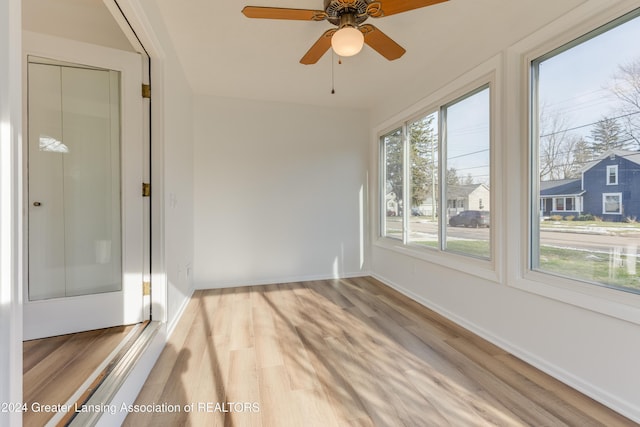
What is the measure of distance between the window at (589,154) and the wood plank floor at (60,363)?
298 cm

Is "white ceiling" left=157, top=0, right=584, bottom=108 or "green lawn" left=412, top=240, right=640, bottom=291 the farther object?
"white ceiling" left=157, top=0, right=584, bottom=108

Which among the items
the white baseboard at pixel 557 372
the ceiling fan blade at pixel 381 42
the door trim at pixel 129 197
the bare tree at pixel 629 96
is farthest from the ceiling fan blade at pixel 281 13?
the white baseboard at pixel 557 372

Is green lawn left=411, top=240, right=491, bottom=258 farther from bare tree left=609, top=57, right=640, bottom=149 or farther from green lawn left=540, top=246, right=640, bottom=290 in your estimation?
bare tree left=609, top=57, right=640, bottom=149

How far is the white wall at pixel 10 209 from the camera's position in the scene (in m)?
0.77

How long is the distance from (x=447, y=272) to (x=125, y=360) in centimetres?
265

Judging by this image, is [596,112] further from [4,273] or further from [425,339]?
[4,273]

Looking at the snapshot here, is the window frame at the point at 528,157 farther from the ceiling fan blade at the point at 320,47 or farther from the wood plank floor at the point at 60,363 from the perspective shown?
the wood plank floor at the point at 60,363

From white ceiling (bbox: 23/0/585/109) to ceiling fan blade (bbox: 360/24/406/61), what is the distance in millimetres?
372

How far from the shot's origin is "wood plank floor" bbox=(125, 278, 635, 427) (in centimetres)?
145

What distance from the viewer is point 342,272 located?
4176 mm

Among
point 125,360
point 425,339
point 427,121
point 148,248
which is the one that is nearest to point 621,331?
point 425,339

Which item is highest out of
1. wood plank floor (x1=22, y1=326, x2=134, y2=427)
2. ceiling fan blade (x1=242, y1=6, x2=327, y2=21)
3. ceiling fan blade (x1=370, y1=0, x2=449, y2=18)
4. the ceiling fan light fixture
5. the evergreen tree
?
ceiling fan blade (x1=370, y1=0, x2=449, y2=18)

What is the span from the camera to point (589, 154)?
1729 mm

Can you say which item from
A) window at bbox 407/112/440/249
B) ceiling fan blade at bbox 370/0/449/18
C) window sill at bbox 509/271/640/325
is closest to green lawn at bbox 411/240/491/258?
window at bbox 407/112/440/249
